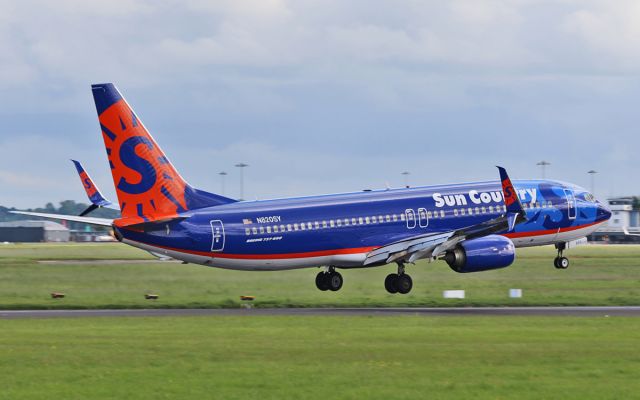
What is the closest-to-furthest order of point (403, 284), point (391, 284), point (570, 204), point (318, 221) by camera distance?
point (318, 221)
point (403, 284)
point (391, 284)
point (570, 204)

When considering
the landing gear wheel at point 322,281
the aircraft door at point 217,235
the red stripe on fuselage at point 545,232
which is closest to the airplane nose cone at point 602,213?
the red stripe on fuselage at point 545,232

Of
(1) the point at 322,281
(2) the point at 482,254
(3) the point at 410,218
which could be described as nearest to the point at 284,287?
(1) the point at 322,281

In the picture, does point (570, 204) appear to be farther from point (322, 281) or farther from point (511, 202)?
point (322, 281)

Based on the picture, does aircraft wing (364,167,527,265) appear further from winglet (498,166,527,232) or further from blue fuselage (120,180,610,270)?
blue fuselage (120,180,610,270)

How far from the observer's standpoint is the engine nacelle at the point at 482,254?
2034 inches

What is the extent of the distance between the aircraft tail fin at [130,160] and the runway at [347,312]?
436cm

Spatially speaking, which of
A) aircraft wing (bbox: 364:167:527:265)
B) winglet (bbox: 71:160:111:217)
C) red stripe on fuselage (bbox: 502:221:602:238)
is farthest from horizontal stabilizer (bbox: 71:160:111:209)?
red stripe on fuselage (bbox: 502:221:602:238)

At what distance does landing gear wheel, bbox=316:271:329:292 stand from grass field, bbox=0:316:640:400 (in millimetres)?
11965

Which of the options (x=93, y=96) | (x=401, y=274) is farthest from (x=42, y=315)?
(x=401, y=274)

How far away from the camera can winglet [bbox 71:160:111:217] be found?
56.2m

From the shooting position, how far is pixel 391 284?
5594 cm

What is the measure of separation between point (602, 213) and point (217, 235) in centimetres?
2346

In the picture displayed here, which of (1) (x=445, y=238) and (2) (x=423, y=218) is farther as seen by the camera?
(2) (x=423, y=218)

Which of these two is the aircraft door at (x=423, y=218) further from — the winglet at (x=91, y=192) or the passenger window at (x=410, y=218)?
the winglet at (x=91, y=192)
